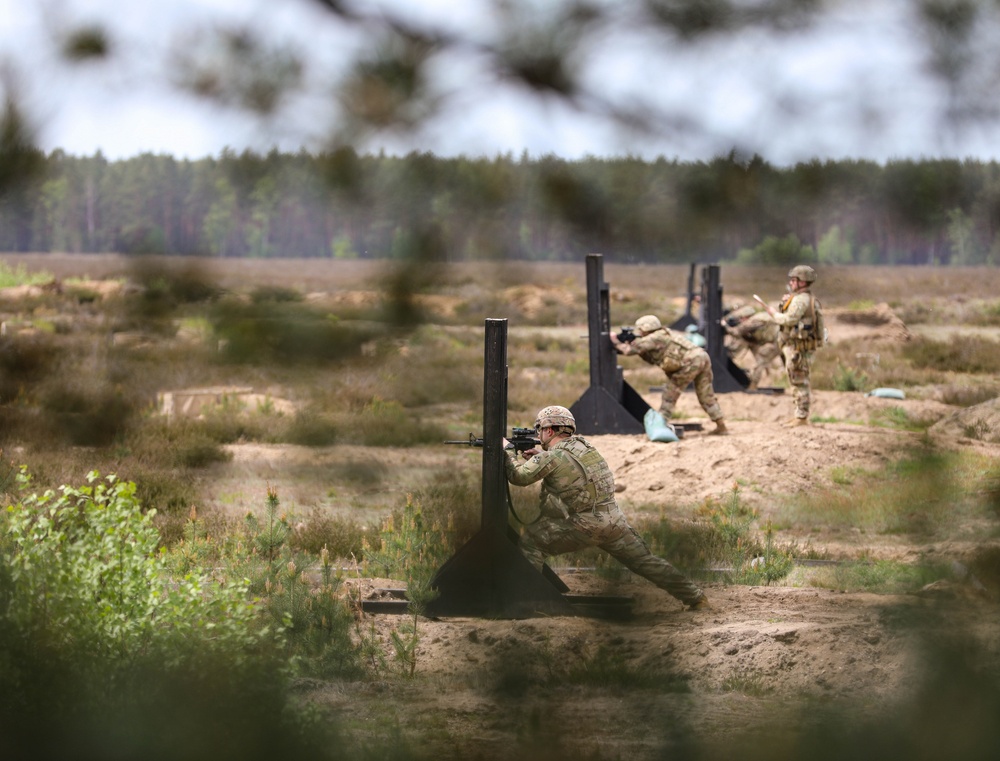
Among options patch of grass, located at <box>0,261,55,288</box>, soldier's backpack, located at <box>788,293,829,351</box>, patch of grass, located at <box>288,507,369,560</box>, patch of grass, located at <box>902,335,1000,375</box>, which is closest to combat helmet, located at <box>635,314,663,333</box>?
soldier's backpack, located at <box>788,293,829,351</box>

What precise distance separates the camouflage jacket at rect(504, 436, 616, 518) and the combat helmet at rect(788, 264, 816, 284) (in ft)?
15.3

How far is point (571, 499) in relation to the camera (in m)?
6.71

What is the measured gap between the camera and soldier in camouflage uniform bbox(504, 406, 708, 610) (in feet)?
21.5

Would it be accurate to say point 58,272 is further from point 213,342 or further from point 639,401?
point 639,401

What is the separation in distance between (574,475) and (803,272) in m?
4.93

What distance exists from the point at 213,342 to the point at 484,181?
0.47 metres

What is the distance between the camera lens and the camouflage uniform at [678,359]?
12859 millimetres

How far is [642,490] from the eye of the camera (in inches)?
443

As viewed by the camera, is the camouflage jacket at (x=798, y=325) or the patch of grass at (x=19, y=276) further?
the camouflage jacket at (x=798, y=325)

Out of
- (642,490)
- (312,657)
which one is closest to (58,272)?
(312,657)

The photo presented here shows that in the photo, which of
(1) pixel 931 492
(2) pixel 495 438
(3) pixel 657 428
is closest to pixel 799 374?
(3) pixel 657 428

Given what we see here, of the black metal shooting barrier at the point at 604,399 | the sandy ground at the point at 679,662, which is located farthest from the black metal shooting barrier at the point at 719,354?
the sandy ground at the point at 679,662

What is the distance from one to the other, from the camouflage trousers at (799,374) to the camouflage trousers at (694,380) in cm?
93

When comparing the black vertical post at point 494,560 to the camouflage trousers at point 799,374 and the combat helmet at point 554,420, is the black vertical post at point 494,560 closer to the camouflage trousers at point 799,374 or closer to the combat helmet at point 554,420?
the combat helmet at point 554,420
